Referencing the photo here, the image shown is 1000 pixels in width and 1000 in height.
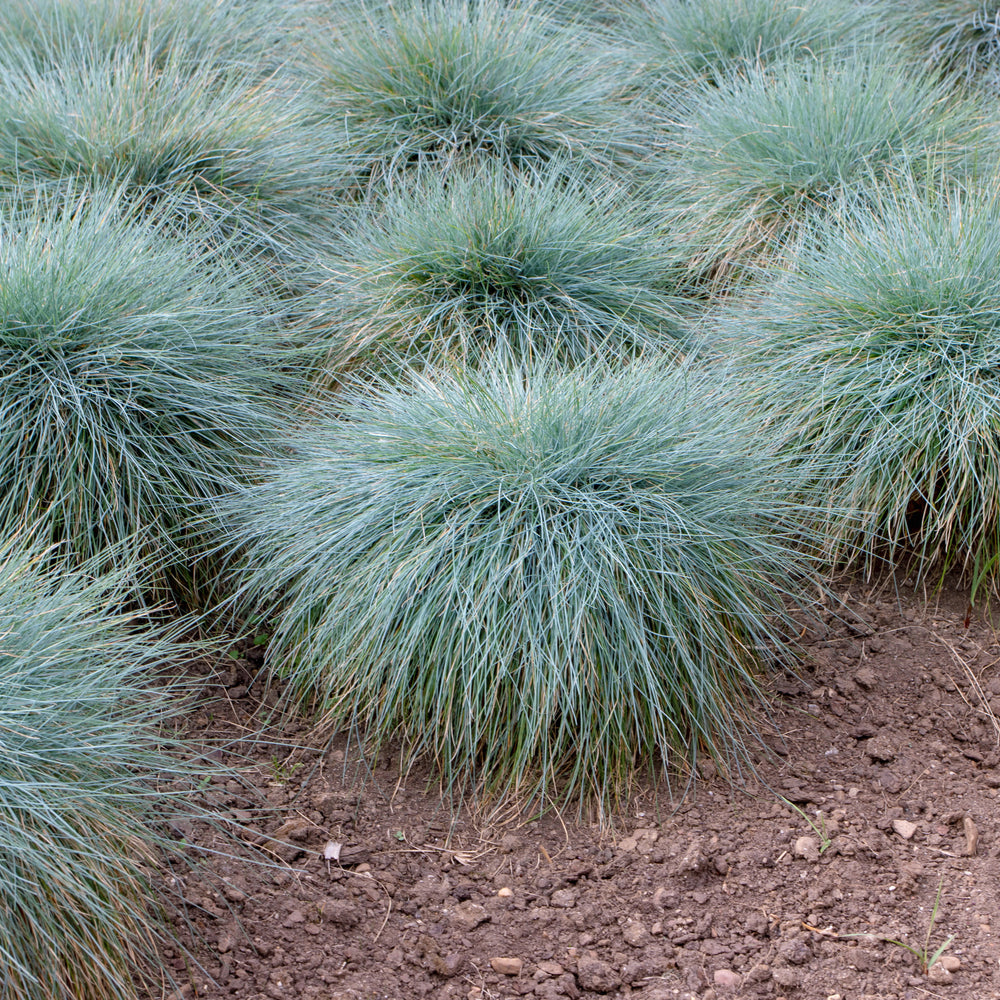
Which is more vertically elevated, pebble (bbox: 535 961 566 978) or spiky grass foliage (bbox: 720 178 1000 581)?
spiky grass foliage (bbox: 720 178 1000 581)

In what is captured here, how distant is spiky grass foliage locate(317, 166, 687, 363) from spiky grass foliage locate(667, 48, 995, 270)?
50 centimetres

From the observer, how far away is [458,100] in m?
4.93

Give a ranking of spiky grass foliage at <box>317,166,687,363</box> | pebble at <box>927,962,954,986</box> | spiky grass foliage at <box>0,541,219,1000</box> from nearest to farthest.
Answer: spiky grass foliage at <box>0,541,219,1000</box> → pebble at <box>927,962,954,986</box> → spiky grass foliage at <box>317,166,687,363</box>

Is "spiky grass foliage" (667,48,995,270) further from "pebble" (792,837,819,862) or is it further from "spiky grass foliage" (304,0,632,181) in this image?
"pebble" (792,837,819,862)

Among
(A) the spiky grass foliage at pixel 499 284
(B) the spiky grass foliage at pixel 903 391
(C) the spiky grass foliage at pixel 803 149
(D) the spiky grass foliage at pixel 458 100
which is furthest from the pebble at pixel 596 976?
(D) the spiky grass foliage at pixel 458 100

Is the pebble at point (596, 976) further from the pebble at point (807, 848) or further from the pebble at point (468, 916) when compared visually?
the pebble at point (807, 848)

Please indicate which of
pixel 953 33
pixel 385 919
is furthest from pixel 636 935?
pixel 953 33

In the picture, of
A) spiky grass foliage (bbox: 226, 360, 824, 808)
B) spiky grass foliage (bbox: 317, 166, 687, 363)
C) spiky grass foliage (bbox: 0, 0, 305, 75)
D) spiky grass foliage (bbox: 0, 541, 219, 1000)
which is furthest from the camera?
spiky grass foliage (bbox: 0, 0, 305, 75)

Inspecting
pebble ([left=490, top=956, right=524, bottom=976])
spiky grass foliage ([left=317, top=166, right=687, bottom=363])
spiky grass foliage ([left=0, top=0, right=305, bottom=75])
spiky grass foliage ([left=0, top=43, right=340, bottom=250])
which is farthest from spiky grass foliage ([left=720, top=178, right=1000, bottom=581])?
spiky grass foliage ([left=0, top=0, right=305, bottom=75])

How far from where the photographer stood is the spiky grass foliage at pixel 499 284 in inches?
154

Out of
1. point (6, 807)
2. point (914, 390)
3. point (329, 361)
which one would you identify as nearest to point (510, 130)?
point (329, 361)

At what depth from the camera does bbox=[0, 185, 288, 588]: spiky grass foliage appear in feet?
10.7

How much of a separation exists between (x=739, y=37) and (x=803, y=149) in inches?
57.6

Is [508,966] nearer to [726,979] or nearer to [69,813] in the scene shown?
[726,979]
